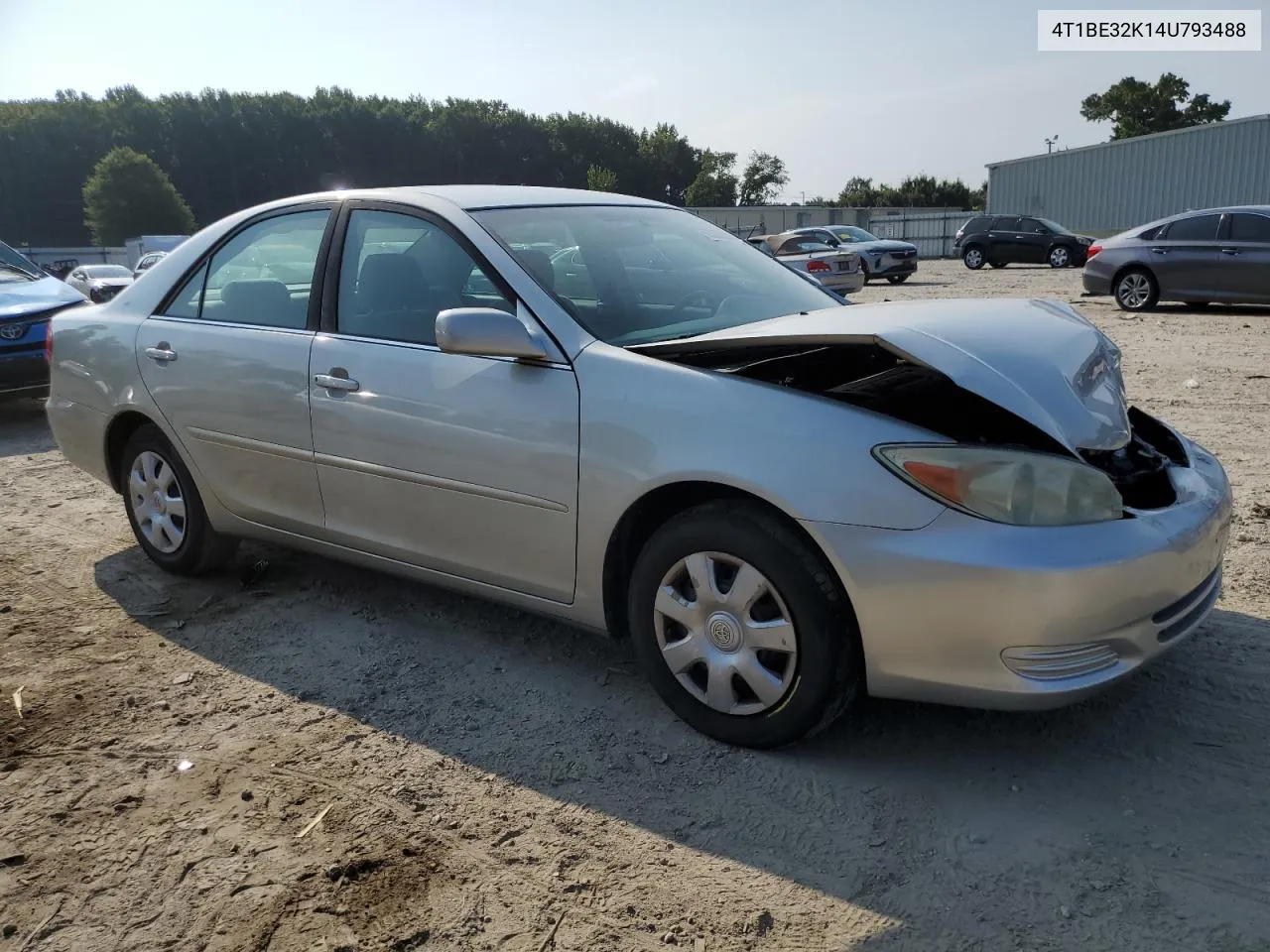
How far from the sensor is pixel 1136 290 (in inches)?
A: 571

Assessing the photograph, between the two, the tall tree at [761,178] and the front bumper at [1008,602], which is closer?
the front bumper at [1008,602]

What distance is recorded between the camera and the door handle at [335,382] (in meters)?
Result: 3.67

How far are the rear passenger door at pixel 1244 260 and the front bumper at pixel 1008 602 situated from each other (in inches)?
501

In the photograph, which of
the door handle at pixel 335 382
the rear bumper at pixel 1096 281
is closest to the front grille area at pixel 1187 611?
the door handle at pixel 335 382

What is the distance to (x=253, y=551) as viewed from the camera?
5.16m

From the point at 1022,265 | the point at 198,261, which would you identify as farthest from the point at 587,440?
the point at 1022,265

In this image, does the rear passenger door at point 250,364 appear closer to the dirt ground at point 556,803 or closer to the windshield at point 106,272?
the dirt ground at point 556,803

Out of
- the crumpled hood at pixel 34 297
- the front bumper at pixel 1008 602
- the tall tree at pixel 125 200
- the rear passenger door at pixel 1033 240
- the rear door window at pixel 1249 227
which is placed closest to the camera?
the front bumper at pixel 1008 602

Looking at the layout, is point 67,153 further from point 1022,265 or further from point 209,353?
point 209,353

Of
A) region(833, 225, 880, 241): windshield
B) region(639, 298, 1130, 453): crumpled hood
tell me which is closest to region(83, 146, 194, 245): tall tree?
region(833, 225, 880, 241): windshield

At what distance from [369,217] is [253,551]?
2065 millimetres

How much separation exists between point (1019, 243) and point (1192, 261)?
15.2 meters

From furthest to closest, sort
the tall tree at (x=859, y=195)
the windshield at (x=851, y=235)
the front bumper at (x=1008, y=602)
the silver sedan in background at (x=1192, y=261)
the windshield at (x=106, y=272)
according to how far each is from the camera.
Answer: the tall tree at (x=859, y=195) < the windshield at (x=851, y=235) < the windshield at (x=106, y=272) < the silver sedan in background at (x=1192, y=261) < the front bumper at (x=1008, y=602)

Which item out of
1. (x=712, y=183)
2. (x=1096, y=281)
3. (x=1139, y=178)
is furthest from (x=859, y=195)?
(x=1096, y=281)
